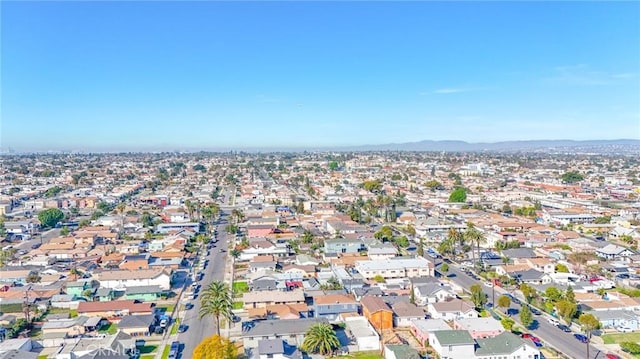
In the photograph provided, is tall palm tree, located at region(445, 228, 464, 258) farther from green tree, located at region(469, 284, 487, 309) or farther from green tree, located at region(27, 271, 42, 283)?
green tree, located at region(27, 271, 42, 283)

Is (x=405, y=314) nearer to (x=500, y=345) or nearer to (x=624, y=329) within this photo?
(x=500, y=345)

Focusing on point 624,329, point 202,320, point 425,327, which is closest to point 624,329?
point 624,329

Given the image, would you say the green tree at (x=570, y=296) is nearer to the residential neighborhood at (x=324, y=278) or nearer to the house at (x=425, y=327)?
the residential neighborhood at (x=324, y=278)

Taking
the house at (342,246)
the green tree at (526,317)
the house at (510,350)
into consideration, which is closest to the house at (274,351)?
the house at (510,350)

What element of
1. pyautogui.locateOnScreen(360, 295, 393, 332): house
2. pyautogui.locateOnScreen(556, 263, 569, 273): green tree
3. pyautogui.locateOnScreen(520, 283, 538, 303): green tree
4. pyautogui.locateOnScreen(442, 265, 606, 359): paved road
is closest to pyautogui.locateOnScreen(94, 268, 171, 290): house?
pyautogui.locateOnScreen(360, 295, 393, 332): house

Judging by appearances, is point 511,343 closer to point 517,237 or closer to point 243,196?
point 517,237

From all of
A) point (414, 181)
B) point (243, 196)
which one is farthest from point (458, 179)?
point (243, 196)
